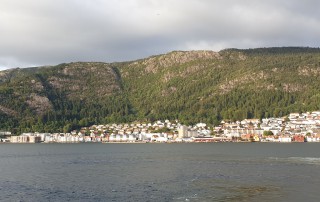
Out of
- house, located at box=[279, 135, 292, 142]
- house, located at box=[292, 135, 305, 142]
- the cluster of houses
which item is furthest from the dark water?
the cluster of houses

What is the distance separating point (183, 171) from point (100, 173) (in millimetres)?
10909

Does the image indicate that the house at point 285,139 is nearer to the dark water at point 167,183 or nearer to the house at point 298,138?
the house at point 298,138

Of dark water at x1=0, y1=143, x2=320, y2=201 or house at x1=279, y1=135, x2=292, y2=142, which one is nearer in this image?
dark water at x1=0, y1=143, x2=320, y2=201

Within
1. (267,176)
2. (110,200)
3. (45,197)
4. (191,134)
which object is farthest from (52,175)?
(191,134)

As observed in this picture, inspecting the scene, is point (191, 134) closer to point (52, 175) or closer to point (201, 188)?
point (52, 175)

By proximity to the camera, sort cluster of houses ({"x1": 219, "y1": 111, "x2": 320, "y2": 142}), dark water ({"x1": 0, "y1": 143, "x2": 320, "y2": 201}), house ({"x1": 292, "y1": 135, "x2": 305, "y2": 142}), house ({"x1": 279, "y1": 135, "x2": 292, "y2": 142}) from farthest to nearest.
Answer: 1. cluster of houses ({"x1": 219, "y1": 111, "x2": 320, "y2": 142})
2. house ({"x1": 292, "y1": 135, "x2": 305, "y2": 142})
3. house ({"x1": 279, "y1": 135, "x2": 292, "y2": 142})
4. dark water ({"x1": 0, "y1": 143, "x2": 320, "y2": 201})

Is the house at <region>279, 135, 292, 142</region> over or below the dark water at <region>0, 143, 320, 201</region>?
over

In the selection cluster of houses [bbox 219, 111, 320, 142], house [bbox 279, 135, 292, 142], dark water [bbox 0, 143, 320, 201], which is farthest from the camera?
cluster of houses [bbox 219, 111, 320, 142]

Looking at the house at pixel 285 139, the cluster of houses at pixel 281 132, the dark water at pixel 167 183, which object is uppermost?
the cluster of houses at pixel 281 132

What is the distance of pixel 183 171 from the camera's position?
64.3m

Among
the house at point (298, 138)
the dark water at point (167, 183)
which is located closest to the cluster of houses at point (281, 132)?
the house at point (298, 138)

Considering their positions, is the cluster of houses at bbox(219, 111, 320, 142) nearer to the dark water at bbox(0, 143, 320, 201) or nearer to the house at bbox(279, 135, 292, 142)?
the house at bbox(279, 135, 292, 142)

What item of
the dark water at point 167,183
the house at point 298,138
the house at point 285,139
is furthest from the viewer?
the house at point 298,138

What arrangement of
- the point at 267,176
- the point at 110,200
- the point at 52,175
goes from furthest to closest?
the point at 52,175 → the point at 267,176 → the point at 110,200
